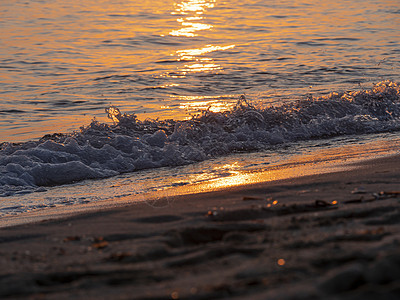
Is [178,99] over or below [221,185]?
below

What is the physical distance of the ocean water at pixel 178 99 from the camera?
6.12 metres

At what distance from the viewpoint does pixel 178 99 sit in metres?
9.95

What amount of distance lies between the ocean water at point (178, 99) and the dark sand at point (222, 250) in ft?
5.57

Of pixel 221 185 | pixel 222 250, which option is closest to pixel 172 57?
pixel 221 185

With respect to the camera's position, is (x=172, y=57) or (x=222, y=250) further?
(x=172, y=57)

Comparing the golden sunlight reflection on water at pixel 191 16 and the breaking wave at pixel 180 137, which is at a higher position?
the golden sunlight reflection on water at pixel 191 16

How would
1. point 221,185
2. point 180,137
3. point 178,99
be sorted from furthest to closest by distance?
1. point 178,99
2. point 180,137
3. point 221,185

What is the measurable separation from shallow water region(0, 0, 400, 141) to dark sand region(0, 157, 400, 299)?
15.9 ft

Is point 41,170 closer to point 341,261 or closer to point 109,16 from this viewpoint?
point 341,261

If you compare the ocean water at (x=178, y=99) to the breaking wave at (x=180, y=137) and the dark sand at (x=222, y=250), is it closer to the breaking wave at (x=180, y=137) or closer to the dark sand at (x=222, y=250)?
the breaking wave at (x=180, y=137)

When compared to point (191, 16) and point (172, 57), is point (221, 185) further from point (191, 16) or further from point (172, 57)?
point (191, 16)

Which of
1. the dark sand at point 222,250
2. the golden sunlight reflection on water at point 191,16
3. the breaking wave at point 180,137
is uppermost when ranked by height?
the dark sand at point 222,250

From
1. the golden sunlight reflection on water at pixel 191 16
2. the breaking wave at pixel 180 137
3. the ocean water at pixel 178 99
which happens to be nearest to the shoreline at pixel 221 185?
the ocean water at pixel 178 99

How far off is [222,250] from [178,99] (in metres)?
7.61
